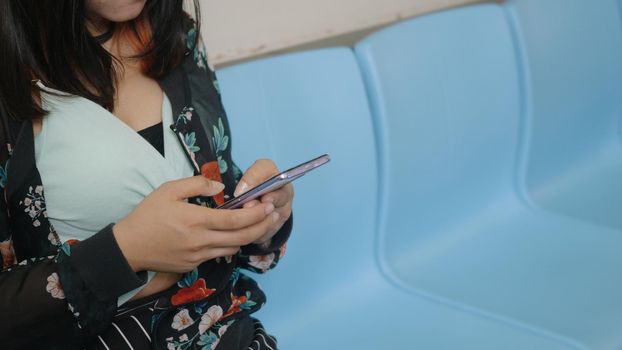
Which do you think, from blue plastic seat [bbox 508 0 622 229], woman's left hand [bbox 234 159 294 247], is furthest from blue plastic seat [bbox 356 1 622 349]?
woman's left hand [bbox 234 159 294 247]

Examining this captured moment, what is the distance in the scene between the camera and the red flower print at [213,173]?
1.03 metres

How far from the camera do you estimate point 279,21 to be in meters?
1.85

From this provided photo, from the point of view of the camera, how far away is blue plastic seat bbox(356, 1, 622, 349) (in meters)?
1.53

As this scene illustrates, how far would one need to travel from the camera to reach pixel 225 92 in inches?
52.6

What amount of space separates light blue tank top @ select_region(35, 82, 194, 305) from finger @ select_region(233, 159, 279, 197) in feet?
0.32

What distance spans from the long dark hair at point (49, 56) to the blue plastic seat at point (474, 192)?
2.24ft

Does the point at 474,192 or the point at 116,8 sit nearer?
the point at 116,8

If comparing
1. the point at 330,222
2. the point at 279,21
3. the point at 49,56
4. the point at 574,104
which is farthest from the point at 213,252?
the point at 574,104

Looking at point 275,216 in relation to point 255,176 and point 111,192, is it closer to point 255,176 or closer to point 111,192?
point 255,176

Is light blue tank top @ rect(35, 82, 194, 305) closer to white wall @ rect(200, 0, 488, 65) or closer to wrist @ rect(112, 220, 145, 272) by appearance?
wrist @ rect(112, 220, 145, 272)

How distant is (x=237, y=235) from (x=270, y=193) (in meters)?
0.11

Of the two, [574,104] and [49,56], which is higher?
[49,56]

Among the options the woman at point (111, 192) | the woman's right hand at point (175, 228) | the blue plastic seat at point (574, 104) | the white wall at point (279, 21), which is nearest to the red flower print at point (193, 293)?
the woman at point (111, 192)

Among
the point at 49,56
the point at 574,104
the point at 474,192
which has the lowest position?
the point at 474,192
